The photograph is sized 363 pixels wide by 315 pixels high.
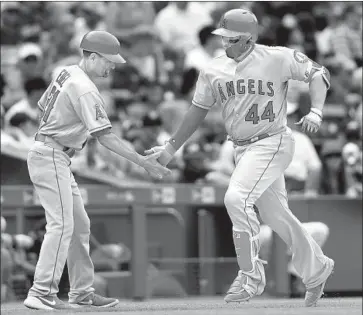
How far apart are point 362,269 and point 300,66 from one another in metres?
4.63

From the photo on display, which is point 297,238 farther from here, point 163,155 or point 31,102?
point 31,102

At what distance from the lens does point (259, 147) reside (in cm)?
841

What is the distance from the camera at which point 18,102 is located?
13.7 metres

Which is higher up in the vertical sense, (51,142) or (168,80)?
(168,80)

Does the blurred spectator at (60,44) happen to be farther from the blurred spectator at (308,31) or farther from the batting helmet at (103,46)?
the batting helmet at (103,46)

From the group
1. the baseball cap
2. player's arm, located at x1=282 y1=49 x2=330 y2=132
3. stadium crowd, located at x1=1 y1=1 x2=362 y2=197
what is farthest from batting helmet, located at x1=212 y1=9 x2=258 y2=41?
the baseball cap

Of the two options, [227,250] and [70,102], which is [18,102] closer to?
[227,250]

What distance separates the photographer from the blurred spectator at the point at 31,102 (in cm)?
1291

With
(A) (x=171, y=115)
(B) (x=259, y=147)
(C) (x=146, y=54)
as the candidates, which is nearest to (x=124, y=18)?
(C) (x=146, y=54)

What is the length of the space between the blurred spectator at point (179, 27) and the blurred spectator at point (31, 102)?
12.2 feet

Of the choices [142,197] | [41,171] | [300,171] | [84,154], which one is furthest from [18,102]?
[41,171]

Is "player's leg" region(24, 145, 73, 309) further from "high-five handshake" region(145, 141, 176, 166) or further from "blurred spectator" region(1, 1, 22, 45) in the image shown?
"blurred spectator" region(1, 1, 22, 45)

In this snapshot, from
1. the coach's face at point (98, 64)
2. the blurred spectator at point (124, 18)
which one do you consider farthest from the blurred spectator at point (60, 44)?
the coach's face at point (98, 64)

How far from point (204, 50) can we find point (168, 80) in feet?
2.54
